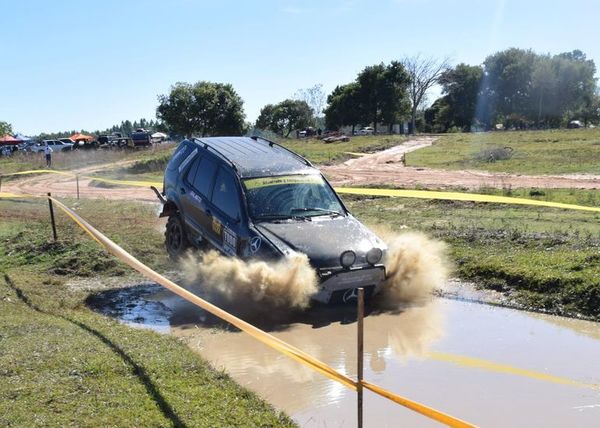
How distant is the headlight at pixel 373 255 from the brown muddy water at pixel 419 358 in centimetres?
71

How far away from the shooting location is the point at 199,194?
29.5 feet

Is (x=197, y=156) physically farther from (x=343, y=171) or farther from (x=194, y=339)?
(x=343, y=171)

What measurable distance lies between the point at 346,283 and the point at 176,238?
359cm

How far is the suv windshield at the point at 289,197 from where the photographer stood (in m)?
8.06

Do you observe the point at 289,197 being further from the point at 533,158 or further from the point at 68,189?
the point at 533,158

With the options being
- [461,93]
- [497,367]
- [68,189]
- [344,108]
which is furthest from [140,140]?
[497,367]

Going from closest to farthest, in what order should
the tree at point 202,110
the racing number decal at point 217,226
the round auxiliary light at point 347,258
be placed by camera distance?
1. the round auxiliary light at point 347,258
2. the racing number decal at point 217,226
3. the tree at point 202,110

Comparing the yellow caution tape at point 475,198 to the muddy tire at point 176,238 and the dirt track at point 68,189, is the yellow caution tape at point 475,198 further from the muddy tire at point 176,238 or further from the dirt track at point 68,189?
the muddy tire at point 176,238

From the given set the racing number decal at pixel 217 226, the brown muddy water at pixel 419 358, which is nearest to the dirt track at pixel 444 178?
the brown muddy water at pixel 419 358

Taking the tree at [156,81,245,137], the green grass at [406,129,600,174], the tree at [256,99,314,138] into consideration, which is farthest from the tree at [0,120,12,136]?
the green grass at [406,129,600,174]

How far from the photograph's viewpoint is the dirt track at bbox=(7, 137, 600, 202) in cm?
2048

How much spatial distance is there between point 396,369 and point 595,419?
69.9 inches

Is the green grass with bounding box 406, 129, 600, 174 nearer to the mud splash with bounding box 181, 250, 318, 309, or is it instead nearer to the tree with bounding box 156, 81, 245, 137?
the tree with bounding box 156, 81, 245, 137

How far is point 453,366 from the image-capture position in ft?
19.3
